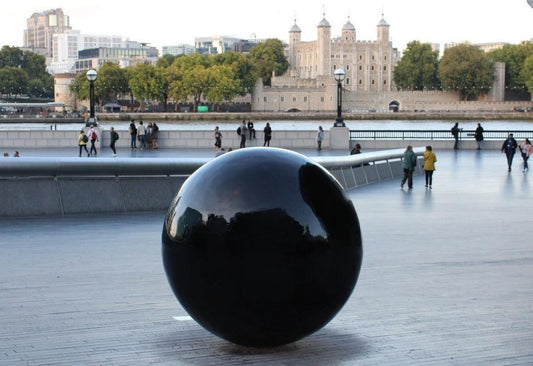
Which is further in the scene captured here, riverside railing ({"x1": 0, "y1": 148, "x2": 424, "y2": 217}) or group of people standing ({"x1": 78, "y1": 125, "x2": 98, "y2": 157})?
group of people standing ({"x1": 78, "y1": 125, "x2": 98, "y2": 157})

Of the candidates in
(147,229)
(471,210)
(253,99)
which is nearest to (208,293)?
(147,229)

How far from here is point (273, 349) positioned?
217 inches

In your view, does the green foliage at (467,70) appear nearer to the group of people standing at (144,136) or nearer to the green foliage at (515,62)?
the green foliage at (515,62)

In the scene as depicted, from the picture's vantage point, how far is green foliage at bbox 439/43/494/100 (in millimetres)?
141375

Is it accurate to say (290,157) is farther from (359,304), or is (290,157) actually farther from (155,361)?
(359,304)

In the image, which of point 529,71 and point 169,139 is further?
point 529,71


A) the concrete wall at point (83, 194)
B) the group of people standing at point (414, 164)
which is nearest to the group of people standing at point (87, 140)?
Result: the group of people standing at point (414, 164)

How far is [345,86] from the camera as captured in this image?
570ft

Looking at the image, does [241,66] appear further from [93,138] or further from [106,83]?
[93,138]

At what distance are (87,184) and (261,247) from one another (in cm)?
837

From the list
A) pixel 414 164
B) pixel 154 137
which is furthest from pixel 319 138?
pixel 414 164

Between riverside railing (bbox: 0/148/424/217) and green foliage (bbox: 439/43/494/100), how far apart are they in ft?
434

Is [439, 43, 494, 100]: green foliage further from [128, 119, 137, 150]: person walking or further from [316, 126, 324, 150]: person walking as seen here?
[128, 119, 137, 150]: person walking

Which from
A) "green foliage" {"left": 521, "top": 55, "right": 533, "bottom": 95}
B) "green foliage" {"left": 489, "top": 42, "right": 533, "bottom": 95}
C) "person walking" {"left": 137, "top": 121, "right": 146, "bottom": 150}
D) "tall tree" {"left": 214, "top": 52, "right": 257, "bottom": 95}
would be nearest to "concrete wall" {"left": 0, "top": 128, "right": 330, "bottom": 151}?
"person walking" {"left": 137, "top": 121, "right": 146, "bottom": 150}
